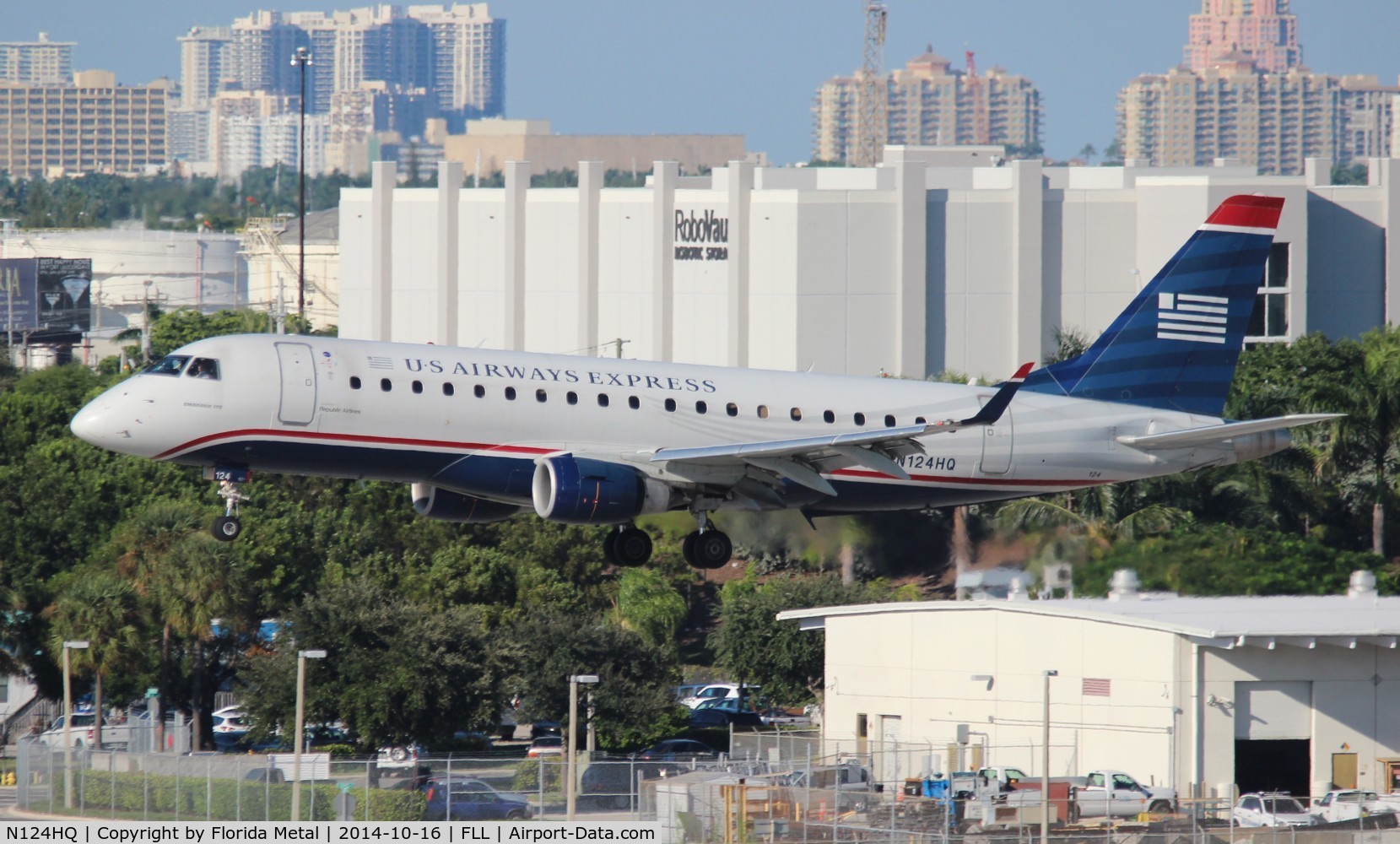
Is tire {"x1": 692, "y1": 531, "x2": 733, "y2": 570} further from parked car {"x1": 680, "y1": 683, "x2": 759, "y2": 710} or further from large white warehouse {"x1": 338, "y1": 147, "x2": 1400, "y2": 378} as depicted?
large white warehouse {"x1": 338, "y1": 147, "x2": 1400, "y2": 378}

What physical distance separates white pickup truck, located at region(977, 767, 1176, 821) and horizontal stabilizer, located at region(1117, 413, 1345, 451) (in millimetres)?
7693

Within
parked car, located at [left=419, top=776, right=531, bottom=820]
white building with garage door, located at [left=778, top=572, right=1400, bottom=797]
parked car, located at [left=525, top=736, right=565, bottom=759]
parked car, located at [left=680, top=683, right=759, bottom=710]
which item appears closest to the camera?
parked car, located at [left=419, top=776, right=531, bottom=820]

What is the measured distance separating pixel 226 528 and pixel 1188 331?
72.9ft

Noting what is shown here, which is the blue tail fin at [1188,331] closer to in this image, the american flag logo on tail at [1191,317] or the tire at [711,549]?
the american flag logo on tail at [1191,317]

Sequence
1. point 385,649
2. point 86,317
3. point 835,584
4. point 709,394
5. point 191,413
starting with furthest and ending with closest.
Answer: point 86,317, point 835,584, point 385,649, point 709,394, point 191,413

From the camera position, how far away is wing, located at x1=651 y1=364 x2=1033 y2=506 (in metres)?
39.3

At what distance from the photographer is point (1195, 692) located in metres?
49.1

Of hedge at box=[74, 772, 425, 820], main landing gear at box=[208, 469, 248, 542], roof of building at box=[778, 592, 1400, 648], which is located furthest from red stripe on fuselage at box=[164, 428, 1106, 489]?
roof of building at box=[778, 592, 1400, 648]

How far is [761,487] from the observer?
41.8m

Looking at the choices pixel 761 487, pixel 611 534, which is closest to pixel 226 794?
pixel 611 534

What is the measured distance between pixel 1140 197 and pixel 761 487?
81.6m

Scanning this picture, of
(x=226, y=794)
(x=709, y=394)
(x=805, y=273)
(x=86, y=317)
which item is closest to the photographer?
(x=709, y=394)

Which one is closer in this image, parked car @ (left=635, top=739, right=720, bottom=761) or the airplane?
the airplane

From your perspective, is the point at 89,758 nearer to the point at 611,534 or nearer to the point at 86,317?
the point at 611,534
